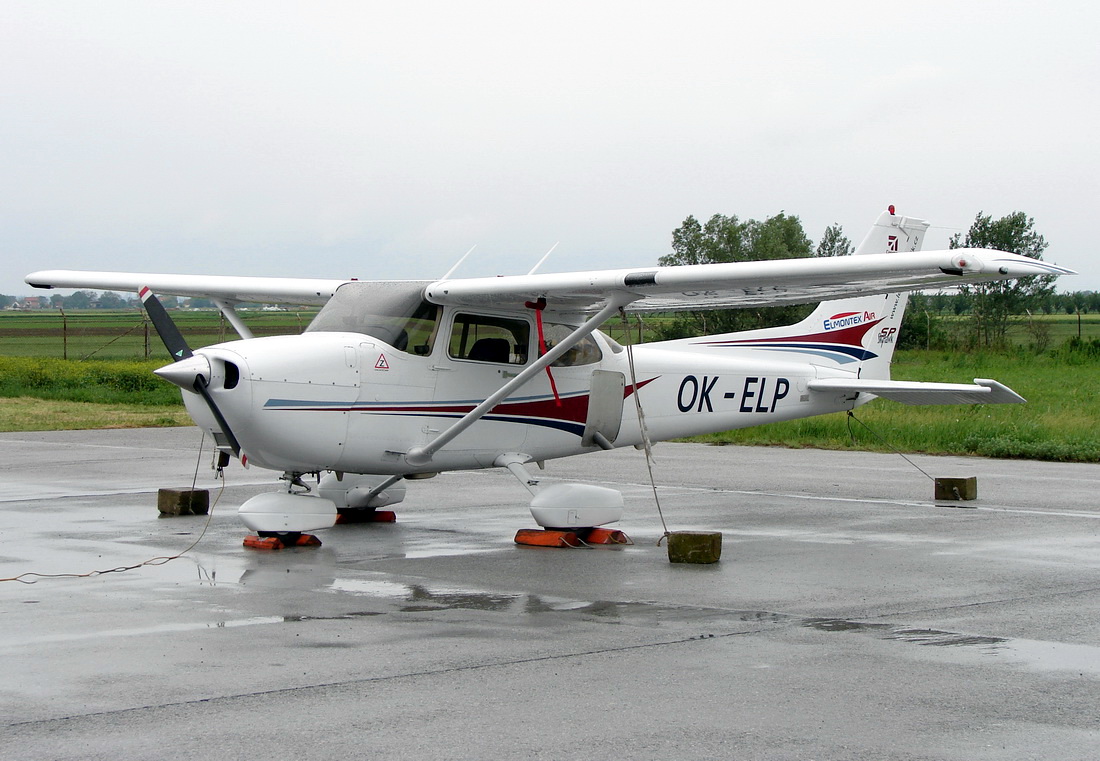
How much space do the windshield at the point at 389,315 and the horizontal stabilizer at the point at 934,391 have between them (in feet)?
16.5

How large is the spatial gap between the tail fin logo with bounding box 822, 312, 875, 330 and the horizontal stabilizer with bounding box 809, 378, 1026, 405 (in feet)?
2.86

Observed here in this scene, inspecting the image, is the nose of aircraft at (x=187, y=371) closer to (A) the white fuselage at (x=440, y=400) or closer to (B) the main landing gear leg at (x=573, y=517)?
(A) the white fuselage at (x=440, y=400)

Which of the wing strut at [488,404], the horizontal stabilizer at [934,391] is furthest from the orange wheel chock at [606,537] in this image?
the horizontal stabilizer at [934,391]

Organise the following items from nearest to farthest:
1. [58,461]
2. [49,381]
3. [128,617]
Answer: [128,617]
[58,461]
[49,381]

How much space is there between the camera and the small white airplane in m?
9.48

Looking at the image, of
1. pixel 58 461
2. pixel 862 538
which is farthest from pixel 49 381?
pixel 862 538

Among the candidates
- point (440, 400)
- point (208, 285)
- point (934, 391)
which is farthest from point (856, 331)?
point (208, 285)

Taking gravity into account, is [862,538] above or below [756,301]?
below

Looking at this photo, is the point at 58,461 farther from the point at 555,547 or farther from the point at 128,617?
the point at 128,617

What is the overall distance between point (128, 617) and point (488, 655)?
2.36 metres

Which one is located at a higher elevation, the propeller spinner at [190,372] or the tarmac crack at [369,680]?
the propeller spinner at [190,372]

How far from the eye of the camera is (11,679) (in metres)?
5.69

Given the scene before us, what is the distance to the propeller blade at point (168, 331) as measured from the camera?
1009 cm

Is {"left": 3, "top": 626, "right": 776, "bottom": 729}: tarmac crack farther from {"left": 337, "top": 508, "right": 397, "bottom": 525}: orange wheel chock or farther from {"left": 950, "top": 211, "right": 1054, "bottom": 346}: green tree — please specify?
{"left": 950, "top": 211, "right": 1054, "bottom": 346}: green tree
